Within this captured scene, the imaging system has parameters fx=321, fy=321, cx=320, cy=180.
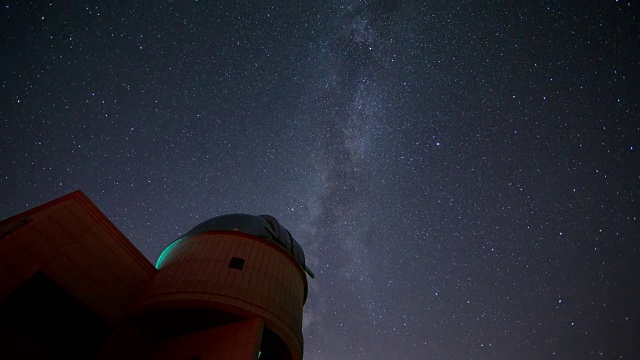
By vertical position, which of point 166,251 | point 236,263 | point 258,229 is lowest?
point 236,263

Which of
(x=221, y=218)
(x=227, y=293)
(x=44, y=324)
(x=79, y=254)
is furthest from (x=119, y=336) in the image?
(x=221, y=218)

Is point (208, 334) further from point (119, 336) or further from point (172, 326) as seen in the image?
point (119, 336)

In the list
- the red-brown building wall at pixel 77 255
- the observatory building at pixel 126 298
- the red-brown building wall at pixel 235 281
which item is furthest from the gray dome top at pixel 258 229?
the red-brown building wall at pixel 77 255

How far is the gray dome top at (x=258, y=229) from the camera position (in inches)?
407

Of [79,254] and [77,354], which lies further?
[77,354]

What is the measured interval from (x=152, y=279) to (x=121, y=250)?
1.20m

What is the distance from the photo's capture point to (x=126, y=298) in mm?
8531

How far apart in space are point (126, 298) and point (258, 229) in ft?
13.1

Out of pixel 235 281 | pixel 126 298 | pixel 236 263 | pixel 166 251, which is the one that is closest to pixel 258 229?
pixel 236 263

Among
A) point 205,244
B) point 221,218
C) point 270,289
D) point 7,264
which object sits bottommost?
point 7,264

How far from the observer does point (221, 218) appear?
36.6 ft

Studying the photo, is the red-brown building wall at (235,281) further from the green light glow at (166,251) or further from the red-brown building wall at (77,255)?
the red-brown building wall at (77,255)

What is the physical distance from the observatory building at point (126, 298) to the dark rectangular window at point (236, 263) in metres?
0.03

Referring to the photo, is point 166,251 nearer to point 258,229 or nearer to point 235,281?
point 258,229
